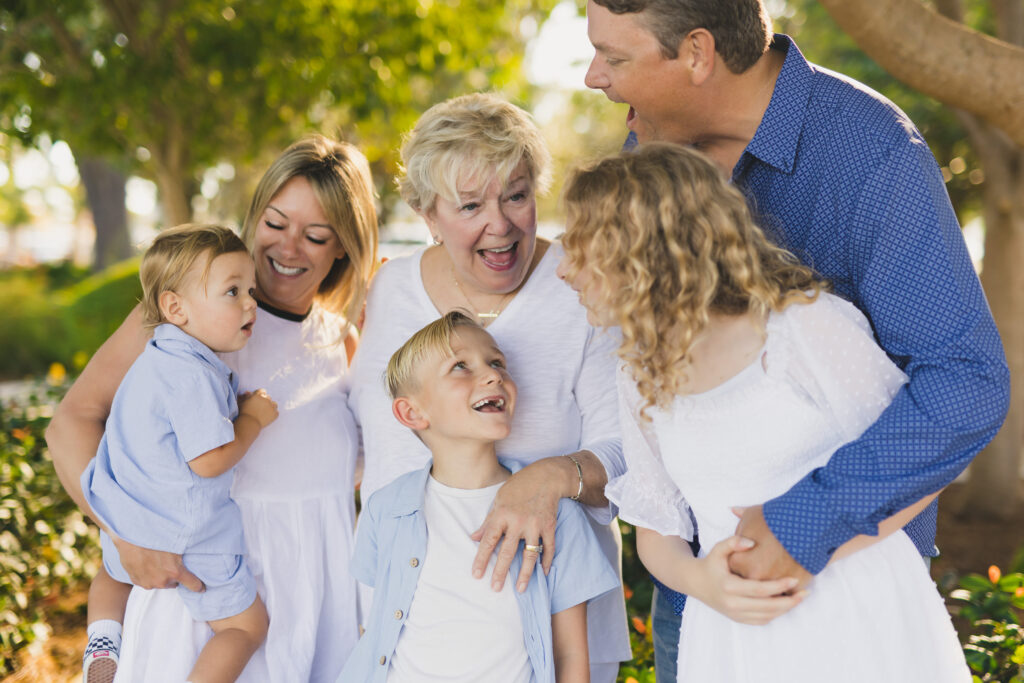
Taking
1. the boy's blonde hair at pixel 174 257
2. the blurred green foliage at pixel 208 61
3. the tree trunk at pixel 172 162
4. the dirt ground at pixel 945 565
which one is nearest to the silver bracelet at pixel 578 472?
the boy's blonde hair at pixel 174 257

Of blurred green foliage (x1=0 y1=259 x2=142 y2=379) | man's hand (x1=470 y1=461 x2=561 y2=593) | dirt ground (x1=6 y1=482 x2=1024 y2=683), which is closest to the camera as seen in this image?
man's hand (x1=470 y1=461 x2=561 y2=593)

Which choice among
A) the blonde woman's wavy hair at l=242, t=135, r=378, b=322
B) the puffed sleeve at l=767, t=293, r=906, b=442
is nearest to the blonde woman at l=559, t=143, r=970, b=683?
the puffed sleeve at l=767, t=293, r=906, b=442

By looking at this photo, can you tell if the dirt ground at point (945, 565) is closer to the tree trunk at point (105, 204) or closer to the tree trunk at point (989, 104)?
the tree trunk at point (989, 104)

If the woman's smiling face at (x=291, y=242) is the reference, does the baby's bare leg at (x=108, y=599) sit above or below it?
below

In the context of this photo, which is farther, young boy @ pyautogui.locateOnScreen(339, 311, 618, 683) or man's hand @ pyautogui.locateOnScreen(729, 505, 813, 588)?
young boy @ pyautogui.locateOnScreen(339, 311, 618, 683)

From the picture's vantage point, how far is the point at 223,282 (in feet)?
8.32

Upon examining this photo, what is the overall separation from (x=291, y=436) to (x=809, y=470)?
1528mm

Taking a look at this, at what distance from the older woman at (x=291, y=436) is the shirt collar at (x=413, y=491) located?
0.49 m

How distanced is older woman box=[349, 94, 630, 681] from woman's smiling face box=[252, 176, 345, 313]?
12.9 inches

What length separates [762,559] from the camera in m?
1.77

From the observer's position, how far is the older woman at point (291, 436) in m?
2.60

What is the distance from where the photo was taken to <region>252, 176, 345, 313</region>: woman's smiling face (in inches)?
110

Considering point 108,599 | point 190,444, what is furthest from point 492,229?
point 108,599

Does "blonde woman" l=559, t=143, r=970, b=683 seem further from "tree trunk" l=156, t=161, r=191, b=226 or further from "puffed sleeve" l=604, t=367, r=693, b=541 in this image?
"tree trunk" l=156, t=161, r=191, b=226
